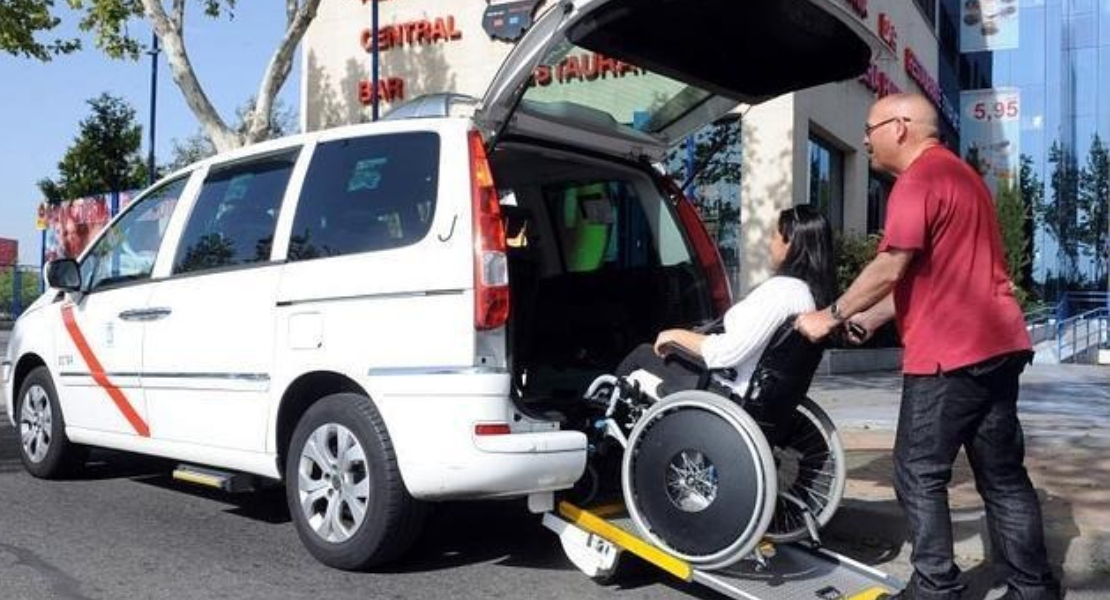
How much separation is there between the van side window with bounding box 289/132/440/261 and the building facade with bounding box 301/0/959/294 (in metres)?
9.20

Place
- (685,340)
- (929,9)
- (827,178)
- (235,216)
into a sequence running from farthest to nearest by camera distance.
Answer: (929,9) → (827,178) → (235,216) → (685,340)

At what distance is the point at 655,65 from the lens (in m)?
5.16

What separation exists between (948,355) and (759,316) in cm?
82

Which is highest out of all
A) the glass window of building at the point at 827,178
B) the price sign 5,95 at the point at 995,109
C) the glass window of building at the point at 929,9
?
the glass window of building at the point at 929,9

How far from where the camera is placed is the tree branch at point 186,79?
1167 cm

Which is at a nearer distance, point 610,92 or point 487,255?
point 487,255

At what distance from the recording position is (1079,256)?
3719 centimetres

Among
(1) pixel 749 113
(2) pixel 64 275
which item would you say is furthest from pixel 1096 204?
(2) pixel 64 275

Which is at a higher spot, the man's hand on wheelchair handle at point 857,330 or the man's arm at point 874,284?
the man's arm at point 874,284

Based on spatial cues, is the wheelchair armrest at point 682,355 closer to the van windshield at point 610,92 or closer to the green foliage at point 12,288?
the van windshield at point 610,92

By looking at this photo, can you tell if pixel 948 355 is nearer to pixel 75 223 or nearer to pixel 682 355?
pixel 682 355

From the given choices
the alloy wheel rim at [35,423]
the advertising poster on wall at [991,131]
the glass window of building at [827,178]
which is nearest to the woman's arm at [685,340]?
the alloy wheel rim at [35,423]

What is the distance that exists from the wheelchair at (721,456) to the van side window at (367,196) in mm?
1159

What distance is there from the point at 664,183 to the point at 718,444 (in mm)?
2099
